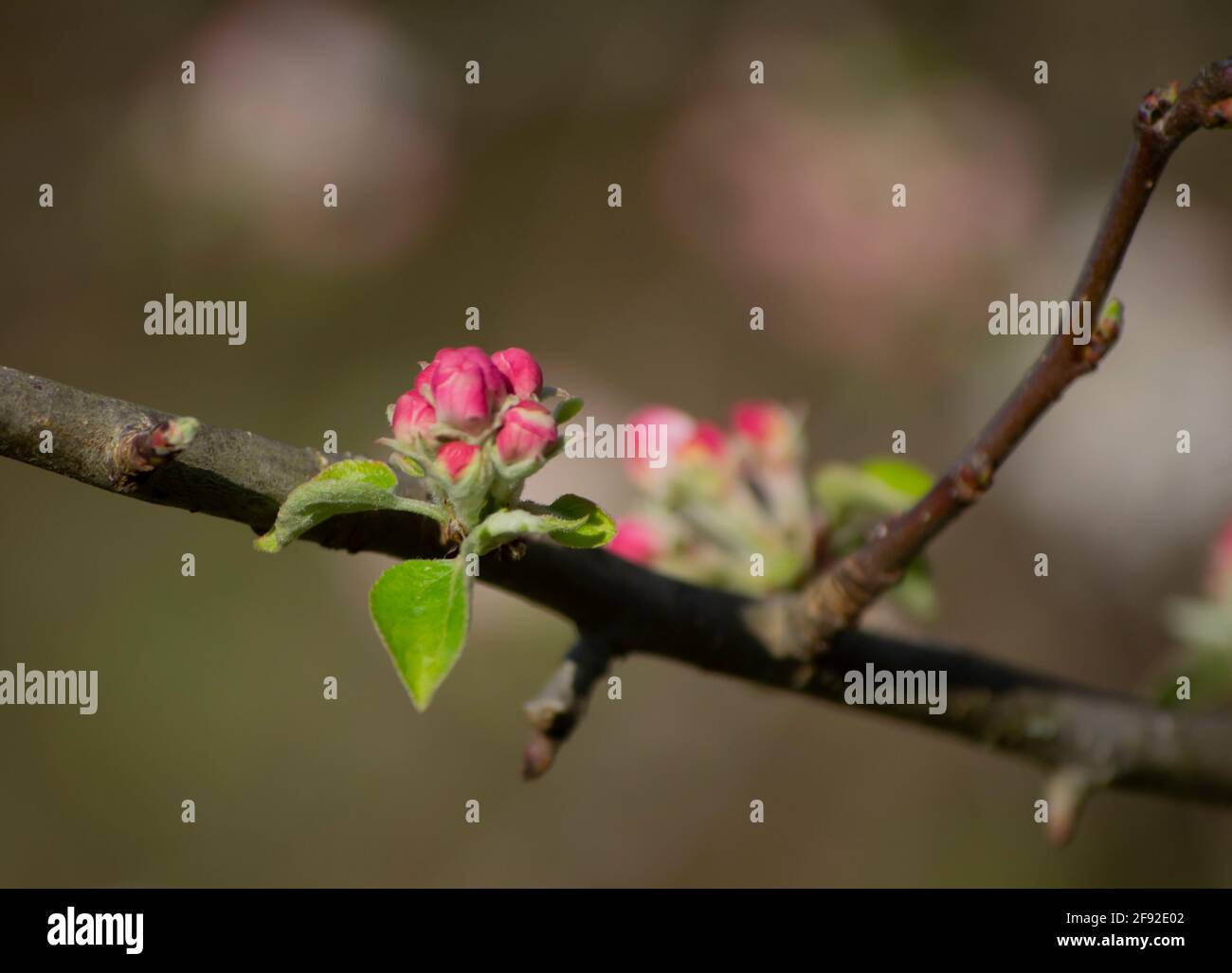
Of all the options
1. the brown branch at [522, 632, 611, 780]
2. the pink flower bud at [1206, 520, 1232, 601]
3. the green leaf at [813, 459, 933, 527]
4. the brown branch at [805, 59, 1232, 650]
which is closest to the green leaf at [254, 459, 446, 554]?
the brown branch at [522, 632, 611, 780]

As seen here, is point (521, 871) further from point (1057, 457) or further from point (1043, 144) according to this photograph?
point (1043, 144)

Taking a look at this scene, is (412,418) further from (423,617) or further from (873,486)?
(873,486)

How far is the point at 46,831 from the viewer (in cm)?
240

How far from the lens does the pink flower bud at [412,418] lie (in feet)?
1.96

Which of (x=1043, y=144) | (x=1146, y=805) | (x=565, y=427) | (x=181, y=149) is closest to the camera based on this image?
(x=565, y=427)

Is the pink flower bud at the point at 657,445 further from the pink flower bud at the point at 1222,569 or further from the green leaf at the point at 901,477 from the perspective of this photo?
the pink flower bud at the point at 1222,569

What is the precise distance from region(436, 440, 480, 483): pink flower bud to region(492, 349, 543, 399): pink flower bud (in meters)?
0.05

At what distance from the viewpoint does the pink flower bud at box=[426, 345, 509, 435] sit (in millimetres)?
591

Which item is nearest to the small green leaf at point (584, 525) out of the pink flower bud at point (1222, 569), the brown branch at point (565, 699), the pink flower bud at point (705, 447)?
the brown branch at point (565, 699)

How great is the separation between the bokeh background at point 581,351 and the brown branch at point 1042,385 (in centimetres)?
158

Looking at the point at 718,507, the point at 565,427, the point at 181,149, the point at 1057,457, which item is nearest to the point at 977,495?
the point at 565,427

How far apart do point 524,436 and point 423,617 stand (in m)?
0.10

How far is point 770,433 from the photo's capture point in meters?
1.22

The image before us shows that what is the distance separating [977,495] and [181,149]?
265 cm
